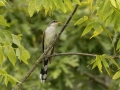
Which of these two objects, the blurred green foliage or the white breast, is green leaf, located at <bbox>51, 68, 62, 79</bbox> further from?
the white breast

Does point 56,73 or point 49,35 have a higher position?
point 49,35

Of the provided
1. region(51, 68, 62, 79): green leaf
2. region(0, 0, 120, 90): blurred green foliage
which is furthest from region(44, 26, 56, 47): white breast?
region(51, 68, 62, 79): green leaf

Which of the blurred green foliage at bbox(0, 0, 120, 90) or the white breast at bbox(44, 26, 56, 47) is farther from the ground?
the white breast at bbox(44, 26, 56, 47)

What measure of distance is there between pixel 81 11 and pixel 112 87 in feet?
5.47

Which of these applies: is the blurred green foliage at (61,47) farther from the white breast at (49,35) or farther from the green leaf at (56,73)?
the white breast at (49,35)

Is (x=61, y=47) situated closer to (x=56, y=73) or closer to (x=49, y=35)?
(x=56, y=73)

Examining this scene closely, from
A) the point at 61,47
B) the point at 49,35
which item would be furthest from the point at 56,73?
the point at 49,35

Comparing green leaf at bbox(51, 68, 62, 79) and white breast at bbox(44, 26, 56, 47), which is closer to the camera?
white breast at bbox(44, 26, 56, 47)

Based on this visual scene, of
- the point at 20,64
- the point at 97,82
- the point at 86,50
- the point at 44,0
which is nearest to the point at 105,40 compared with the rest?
the point at 86,50

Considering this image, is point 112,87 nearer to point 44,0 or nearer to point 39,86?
point 39,86

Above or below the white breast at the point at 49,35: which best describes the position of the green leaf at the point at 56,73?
below

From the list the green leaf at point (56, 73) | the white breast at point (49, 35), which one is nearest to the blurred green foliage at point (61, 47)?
the green leaf at point (56, 73)

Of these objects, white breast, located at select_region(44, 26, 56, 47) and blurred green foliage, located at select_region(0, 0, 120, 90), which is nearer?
white breast, located at select_region(44, 26, 56, 47)

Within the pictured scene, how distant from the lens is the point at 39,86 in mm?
8453
